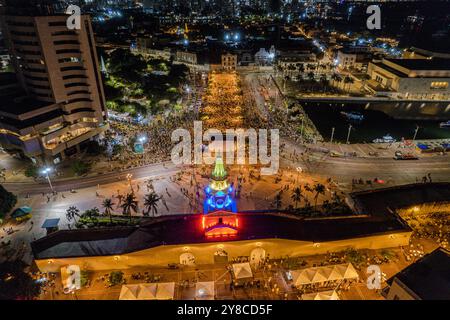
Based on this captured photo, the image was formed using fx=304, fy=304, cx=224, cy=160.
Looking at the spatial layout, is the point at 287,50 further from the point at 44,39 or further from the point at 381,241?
the point at 381,241

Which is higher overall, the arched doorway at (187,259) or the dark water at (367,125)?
the arched doorway at (187,259)

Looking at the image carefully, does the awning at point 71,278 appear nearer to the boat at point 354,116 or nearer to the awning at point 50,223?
the awning at point 50,223

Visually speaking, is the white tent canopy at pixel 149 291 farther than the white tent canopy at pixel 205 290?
No

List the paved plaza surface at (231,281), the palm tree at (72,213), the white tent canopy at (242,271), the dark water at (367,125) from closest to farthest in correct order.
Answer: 1. the paved plaza surface at (231,281)
2. the white tent canopy at (242,271)
3. the palm tree at (72,213)
4. the dark water at (367,125)

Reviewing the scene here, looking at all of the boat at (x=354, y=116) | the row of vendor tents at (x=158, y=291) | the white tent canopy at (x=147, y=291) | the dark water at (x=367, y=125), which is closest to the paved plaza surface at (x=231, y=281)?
the row of vendor tents at (x=158, y=291)

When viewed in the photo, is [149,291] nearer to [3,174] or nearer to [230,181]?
[230,181]

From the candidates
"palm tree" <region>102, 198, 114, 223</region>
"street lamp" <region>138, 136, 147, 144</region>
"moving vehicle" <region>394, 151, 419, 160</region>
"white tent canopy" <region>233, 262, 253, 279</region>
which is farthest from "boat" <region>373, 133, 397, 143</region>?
"palm tree" <region>102, 198, 114, 223</region>

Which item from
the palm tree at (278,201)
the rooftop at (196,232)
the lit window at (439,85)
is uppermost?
the lit window at (439,85)

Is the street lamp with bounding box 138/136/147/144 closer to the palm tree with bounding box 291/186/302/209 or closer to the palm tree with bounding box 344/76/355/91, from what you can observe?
the palm tree with bounding box 291/186/302/209
